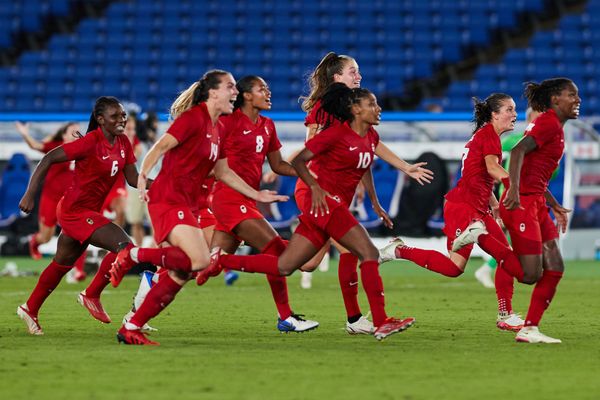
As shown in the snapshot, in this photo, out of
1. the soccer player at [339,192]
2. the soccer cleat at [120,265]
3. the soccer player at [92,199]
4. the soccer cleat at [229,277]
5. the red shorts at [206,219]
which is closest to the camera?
the soccer cleat at [120,265]

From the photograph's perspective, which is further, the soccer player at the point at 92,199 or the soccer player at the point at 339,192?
the soccer player at the point at 92,199

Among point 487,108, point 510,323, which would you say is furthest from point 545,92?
point 510,323

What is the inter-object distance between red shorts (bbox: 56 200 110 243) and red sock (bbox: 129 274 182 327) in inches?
44.8

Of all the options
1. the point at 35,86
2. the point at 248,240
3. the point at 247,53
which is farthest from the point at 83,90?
the point at 248,240

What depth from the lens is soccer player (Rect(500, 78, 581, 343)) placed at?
8547 mm

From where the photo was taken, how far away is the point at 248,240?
964 cm

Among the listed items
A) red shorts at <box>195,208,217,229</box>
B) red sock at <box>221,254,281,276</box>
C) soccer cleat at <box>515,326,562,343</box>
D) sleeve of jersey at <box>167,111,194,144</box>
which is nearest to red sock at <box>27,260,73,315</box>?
red sock at <box>221,254,281,276</box>

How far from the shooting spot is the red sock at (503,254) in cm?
920

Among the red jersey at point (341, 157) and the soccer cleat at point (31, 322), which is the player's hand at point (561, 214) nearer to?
the red jersey at point (341, 157)

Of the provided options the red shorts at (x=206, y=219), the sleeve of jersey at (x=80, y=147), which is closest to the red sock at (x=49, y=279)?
the sleeve of jersey at (x=80, y=147)

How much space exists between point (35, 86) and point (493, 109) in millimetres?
18241

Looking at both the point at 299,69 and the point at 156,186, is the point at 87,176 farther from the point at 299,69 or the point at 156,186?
the point at 299,69

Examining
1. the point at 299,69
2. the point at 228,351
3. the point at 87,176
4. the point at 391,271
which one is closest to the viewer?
the point at 228,351

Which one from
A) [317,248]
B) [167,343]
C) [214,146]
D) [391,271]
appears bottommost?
[391,271]
